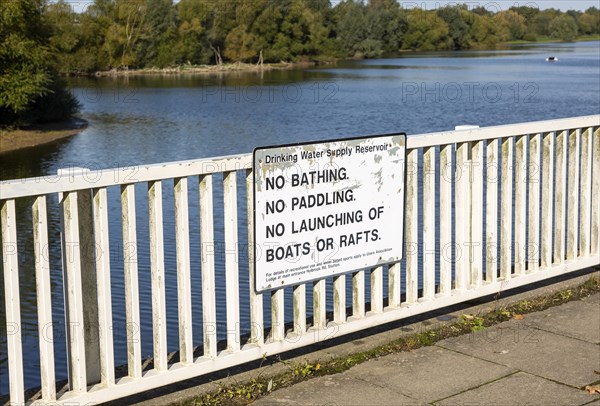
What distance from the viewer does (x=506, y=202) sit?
627cm

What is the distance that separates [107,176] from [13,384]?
0.94m

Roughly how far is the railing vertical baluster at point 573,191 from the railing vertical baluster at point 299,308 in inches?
95.5

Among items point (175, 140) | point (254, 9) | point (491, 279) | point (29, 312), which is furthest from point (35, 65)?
point (254, 9)

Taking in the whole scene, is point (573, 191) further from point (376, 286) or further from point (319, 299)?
point (319, 299)

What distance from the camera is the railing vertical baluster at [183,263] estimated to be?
4.63 m

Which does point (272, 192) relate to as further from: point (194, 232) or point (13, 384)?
point (194, 232)

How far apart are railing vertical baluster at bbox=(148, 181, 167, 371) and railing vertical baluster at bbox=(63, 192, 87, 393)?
0.36 meters

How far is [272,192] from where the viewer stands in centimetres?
488

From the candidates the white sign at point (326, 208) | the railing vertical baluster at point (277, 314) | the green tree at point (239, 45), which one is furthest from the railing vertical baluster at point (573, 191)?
the green tree at point (239, 45)

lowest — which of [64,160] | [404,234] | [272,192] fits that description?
[64,160]

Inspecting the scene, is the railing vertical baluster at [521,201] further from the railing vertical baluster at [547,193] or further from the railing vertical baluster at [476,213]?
the railing vertical baluster at [476,213]

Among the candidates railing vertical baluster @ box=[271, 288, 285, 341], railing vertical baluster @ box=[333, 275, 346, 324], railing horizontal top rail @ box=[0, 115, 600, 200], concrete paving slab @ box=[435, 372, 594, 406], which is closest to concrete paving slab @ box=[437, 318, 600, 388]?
concrete paving slab @ box=[435, 372, 594, 406]

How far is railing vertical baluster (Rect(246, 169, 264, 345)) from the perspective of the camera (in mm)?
4836

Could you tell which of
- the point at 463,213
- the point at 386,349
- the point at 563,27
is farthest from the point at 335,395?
the point at 563,27
